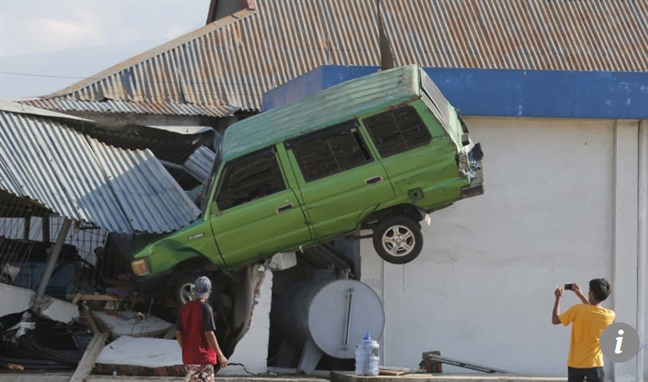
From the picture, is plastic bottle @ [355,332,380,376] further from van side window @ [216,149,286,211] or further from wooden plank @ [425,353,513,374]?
van side window @ [216,149,286,211]

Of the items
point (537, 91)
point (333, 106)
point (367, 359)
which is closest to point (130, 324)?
point (367, 359)

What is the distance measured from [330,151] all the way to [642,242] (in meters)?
4.52

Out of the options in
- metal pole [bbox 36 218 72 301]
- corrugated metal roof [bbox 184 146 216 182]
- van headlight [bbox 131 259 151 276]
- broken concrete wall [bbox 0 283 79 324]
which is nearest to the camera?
van headlight [bbox 131 259 151 276]

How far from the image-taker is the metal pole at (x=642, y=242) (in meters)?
14.8

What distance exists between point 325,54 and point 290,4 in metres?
2.51

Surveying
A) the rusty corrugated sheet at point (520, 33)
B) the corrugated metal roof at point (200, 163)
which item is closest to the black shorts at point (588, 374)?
the corrugated metal roof at point (200, 163)

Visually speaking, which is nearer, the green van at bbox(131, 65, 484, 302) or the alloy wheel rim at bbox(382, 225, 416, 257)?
the green van at bbox(131, 65, 484, 302)

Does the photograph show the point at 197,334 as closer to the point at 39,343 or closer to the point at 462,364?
the point at 39,343

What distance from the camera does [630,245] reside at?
14.9m

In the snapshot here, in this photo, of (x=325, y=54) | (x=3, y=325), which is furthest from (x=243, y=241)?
(x=325, y=54)

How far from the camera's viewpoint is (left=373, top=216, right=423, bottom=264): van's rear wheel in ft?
43.7

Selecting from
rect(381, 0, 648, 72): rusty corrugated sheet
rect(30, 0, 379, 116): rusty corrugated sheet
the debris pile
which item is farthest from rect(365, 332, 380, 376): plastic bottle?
rect(381, 0, 648, 72): rusty corrugated sheet

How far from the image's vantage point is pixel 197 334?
402 inches

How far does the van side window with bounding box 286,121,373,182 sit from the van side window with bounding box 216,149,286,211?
0.98 ft
